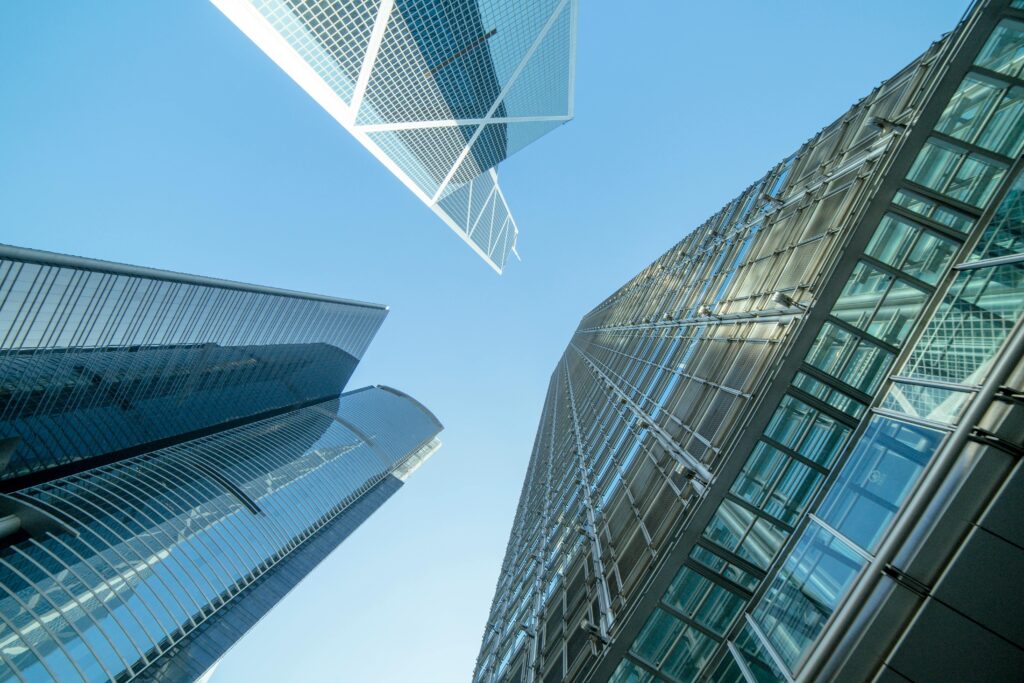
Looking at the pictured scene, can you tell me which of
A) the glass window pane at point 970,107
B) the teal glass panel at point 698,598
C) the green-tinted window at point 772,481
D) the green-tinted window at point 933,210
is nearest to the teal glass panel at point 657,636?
the teal glass panel at point 698,598

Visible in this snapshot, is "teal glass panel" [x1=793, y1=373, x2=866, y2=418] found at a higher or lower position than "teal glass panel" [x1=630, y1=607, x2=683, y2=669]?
higher

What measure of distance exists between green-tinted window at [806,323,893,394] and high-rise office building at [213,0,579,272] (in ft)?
286

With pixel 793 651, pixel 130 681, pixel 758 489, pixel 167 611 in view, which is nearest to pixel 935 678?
pixel 793 651

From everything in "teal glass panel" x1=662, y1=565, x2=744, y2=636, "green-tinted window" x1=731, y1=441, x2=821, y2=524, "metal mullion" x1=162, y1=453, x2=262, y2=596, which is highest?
"green-tinted window" x1=731, y1=441, x2=821, y2=524

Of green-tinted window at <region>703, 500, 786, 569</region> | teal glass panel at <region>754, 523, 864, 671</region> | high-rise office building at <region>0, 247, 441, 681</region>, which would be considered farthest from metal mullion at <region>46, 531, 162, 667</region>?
teal glass panel at <region>754, 523, 864, 671</region>

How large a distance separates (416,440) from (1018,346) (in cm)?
16615

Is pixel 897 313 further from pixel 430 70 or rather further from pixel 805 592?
pixel 430 70

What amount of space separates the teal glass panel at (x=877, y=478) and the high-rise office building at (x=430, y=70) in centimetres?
8934

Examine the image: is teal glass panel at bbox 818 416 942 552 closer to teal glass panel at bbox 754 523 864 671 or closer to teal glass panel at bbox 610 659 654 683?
teal glass panel at bbox 754 523 864 671

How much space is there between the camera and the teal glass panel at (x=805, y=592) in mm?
7785

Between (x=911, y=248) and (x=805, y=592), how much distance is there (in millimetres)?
6749

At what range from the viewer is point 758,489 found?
1152 cm

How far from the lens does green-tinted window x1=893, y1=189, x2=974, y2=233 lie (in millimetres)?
10008

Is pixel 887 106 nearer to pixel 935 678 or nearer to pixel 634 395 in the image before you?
pixel 935 678
